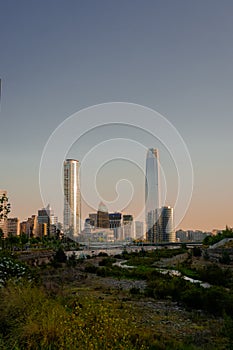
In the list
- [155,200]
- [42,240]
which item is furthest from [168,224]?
[42,240]

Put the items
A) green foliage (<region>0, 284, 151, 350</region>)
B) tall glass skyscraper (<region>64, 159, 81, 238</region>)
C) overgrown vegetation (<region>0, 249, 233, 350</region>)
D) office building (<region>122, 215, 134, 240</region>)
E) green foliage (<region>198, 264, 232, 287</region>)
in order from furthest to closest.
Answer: office building (<region>122, 215, 134, 240</region>)
tall glass skyscraper (<region>64, 159, 81, 238</region>)
green foliage (<region>198, 264, 232, 287</region>)
overgrown vegetation (<region>0, 249, 233, 350</region>)
green foliage (<region>0, 284, 151, 350</region>)

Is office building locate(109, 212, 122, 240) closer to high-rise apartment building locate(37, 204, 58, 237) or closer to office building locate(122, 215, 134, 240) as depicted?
office building locate(122, 215, 134, 240)

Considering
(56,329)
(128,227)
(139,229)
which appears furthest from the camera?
(139,229)

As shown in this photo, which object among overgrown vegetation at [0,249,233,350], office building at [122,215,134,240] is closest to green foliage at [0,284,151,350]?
overgrown vegetation at [0,249,233,350]

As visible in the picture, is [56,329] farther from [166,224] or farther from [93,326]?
[166,224]

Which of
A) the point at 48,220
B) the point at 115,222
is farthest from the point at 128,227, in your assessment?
the point at 48,220

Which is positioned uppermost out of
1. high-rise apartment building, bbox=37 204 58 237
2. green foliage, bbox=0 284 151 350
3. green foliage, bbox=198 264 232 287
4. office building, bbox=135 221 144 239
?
high-rise apartment building, bbox=37 204 58 237

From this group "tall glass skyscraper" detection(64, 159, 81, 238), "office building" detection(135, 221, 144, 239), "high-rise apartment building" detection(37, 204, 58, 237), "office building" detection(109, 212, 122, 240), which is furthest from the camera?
"high-rise apartment building" detection(37, 204, 58, 237)

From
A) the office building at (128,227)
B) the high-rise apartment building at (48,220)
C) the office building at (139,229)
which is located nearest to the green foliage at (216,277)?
the office building at (128,227)

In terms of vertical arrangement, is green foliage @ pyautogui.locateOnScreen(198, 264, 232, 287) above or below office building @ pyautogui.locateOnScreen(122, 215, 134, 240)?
below

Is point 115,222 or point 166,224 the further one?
point 166,224
